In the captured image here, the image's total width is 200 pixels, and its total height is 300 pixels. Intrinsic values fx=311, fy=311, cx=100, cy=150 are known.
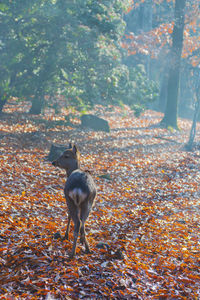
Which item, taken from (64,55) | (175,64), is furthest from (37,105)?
(175,64)

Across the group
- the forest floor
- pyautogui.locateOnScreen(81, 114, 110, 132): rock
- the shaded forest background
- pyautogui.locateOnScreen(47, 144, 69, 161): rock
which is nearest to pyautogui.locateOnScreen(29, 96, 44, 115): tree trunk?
the shaded forest background

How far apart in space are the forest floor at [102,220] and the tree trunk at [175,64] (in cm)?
706

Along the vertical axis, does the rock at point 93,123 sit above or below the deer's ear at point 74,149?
below

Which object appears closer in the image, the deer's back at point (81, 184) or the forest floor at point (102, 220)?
the forest floor at point (102, 220)

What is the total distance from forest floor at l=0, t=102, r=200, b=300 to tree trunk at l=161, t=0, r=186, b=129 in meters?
7.06

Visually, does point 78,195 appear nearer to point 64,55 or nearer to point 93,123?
point 64,55

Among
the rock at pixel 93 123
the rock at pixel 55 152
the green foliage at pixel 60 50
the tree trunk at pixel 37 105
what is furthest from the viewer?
the rock at pixel 93 123

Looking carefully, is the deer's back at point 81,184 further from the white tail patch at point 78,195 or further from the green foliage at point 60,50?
the green foliage at point 60,50

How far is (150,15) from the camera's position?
31031mm

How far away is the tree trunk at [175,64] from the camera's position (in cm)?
2281

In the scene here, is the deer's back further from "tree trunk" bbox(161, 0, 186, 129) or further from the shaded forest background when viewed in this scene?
"tree trunk" bbox(161, 0, 186, 129)

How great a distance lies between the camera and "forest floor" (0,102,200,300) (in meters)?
4.98

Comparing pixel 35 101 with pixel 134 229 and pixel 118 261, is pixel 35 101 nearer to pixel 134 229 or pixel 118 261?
pixel 134 229

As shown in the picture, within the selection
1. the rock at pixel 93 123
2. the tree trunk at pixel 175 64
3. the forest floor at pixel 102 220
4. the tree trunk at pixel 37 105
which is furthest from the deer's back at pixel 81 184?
the tree trunk at pixel 175 64
